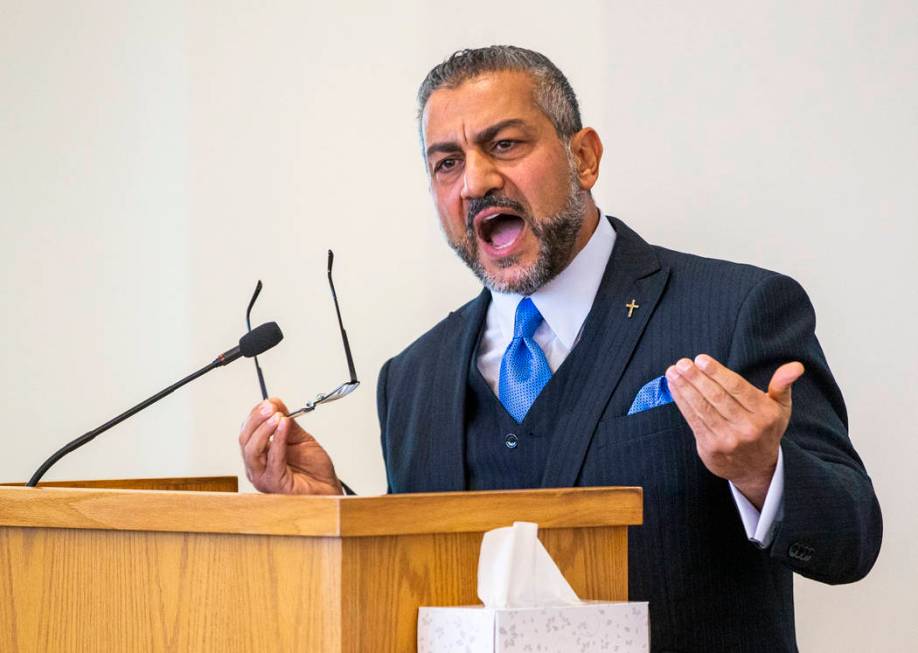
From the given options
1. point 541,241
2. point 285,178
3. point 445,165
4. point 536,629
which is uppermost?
point 285,178

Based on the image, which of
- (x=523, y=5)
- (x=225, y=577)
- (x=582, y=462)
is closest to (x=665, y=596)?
(x=582, y=462)

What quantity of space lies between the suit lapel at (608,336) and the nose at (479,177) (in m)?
0.22

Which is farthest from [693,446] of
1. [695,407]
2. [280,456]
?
[280,456]

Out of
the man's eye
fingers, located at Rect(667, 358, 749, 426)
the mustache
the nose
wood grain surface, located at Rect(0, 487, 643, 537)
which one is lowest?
→ wood grain surface, located at Rect(0, 487, 643, 537)

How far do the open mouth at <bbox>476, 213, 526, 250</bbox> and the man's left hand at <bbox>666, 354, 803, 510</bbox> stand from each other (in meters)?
0.69

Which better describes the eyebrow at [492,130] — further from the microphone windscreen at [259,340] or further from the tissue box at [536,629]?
the tissue box at [536,629]

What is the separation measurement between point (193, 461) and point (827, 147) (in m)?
1.66

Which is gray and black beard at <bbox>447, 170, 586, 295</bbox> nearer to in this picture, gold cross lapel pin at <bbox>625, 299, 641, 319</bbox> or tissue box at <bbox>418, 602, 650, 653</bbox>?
gold cross lapel pin at <bbox>625, 299, 641, 319</bbox>

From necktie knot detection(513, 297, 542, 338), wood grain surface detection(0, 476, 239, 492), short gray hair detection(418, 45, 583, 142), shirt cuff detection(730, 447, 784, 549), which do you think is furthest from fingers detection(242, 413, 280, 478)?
short gray hair detection(418, 45, 583, 142)

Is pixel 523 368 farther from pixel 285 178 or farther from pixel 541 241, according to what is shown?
pixel 285 178

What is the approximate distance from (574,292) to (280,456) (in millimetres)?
541

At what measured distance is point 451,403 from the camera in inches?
74.0

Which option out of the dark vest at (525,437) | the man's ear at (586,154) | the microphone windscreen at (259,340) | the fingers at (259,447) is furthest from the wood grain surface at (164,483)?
the man's ear at (586,154)

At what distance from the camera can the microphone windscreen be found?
59.7 inches
